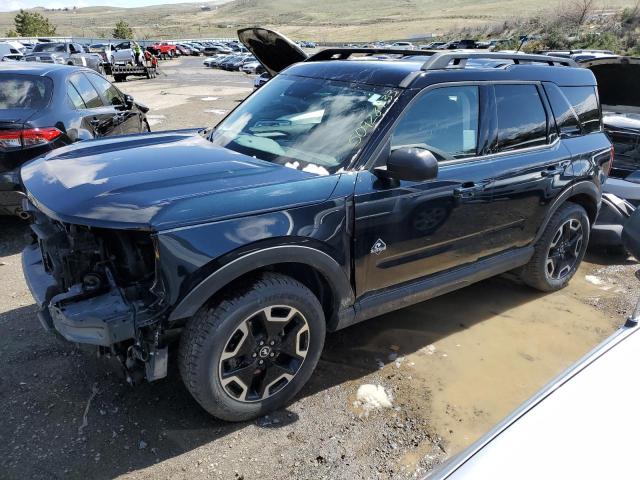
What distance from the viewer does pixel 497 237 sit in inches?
148

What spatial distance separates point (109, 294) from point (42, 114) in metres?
3.43

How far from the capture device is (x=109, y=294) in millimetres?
2488

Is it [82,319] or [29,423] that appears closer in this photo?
[82,319]

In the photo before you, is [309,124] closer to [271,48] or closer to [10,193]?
[271,48]

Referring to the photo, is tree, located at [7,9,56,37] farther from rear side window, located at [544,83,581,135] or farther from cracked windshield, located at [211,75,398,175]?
rear side window, located at [544,83,581,135]

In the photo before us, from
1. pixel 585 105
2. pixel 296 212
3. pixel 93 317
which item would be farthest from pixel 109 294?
pixel 585 105

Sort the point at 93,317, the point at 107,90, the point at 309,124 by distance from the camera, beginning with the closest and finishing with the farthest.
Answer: the point at 93,317, the point at 309,124, the point at 107,90

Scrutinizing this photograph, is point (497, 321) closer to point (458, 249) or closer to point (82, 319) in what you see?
point (458, 249)

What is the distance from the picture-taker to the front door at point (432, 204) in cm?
297

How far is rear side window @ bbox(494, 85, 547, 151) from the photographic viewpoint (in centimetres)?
364

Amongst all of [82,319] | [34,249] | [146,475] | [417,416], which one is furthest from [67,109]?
[417,416]

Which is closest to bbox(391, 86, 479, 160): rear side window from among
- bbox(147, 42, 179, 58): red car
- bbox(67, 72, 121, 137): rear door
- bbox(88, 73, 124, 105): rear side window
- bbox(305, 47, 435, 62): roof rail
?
bbox(305, 47, 435, 62): roof rail

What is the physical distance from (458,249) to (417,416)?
1.13 meters

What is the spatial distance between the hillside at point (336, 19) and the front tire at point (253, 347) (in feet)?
282
